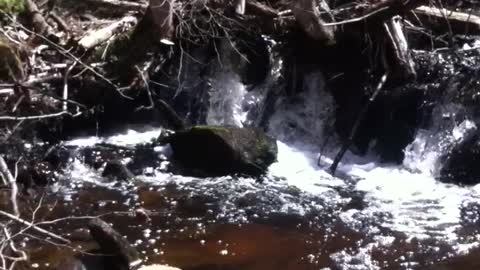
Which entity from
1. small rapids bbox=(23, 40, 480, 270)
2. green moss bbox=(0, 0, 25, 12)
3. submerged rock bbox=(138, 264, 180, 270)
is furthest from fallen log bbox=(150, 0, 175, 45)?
submerged rock bbox=(138, 264, 180, 270)

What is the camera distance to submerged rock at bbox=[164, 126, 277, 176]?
8078mm

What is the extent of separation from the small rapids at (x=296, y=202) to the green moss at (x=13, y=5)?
167cm

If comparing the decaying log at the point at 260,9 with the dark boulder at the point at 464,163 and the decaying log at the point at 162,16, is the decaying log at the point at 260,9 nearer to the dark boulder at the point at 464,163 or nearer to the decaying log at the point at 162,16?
the decaying log at the point at 162,16

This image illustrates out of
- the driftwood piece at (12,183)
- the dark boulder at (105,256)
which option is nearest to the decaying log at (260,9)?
the dark boulder at (105,256)

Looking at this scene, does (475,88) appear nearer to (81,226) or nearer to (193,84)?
(193,84)

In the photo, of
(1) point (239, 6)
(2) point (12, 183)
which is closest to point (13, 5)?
(1) point (239, 6)

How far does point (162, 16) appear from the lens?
7727mm

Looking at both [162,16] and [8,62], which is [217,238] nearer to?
[162,16]

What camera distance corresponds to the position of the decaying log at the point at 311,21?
7859mm

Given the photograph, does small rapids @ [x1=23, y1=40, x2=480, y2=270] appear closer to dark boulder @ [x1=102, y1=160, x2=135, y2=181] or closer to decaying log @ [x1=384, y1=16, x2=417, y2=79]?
dark boulder @ [x1=102, y1=160, x2=135, y2=181]

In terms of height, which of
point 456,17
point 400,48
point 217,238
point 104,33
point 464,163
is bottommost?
point 217,238

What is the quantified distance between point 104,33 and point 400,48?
3.33 meters

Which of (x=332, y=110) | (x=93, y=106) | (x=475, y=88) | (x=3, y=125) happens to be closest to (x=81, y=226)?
(x=3, y=125)

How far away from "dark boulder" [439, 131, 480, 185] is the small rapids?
132mm
